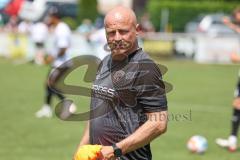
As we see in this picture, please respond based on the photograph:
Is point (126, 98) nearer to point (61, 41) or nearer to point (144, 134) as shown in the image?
point (144, 134)

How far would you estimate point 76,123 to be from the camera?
12789mm

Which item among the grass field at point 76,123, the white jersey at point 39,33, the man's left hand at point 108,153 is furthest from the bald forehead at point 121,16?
the white jersey at point 39,33

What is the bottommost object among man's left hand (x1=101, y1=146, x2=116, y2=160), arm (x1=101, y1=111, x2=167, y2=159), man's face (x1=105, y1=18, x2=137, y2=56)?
man's left hand (x1=101, y1=146, x2=116, y2=160)

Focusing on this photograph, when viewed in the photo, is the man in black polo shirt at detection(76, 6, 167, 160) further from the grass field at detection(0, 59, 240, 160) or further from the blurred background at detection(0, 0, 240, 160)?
the grass field at detection(0, 59, 240, 160)

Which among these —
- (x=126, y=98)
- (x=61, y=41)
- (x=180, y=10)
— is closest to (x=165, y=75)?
(x=61, y=41)

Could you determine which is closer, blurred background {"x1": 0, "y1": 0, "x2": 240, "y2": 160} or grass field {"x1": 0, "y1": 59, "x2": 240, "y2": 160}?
grass field {"x1": 0, "y1": 59, "x2": 240, "y2": 160}

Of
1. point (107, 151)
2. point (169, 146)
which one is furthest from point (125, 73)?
point (169, 146)

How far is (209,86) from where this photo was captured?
20.5m

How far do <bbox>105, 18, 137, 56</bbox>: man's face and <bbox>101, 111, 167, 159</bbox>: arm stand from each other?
1.82 feet

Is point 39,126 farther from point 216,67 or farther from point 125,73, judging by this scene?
point 216,67

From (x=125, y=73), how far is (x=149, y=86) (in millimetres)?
249

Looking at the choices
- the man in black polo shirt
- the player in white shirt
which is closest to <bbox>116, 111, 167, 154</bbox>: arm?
the man in black polo shirt

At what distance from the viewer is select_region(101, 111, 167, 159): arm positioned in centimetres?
430

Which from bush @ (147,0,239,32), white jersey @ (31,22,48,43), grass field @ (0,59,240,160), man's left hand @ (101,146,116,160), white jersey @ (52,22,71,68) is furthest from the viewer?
bush @ (147,0,239,32)
